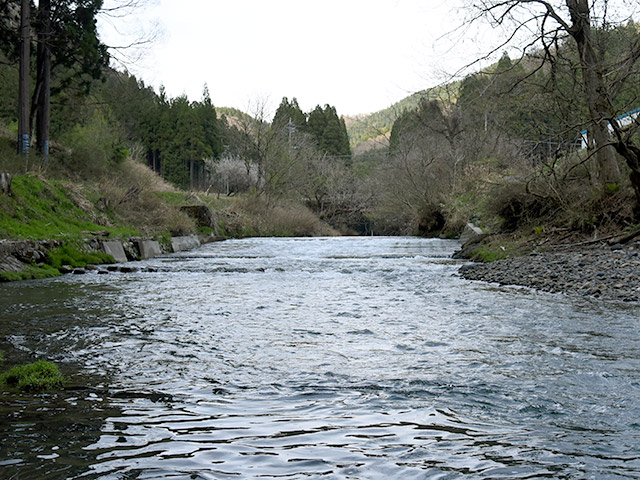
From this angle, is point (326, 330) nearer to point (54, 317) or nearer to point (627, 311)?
point (54, 317)

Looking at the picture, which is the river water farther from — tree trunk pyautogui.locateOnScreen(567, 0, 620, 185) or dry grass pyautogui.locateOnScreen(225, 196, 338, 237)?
dry grass pyautogui.locateOnScreen(225, 196, 338, 237)

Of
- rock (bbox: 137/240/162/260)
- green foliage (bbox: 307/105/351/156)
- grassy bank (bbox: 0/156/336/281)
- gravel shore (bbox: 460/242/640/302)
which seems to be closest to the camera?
gravel shore (bbox: 460/242/640/302)

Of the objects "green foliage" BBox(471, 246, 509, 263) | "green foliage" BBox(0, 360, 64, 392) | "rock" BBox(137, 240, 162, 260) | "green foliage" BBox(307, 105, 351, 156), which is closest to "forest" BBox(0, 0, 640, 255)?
"green foliage" BBox(471, 246, 509, 263)

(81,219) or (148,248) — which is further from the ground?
(81,219)

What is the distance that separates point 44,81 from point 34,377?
23.4 m

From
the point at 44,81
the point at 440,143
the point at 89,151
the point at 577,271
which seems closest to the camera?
the point at 577,271

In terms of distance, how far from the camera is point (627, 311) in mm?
6863

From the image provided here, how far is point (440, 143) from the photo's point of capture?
37.6 metres

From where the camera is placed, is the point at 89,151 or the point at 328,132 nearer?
the point at 89,151

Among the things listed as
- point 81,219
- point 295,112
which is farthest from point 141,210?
point 295,112

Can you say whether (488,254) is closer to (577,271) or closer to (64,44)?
(577,271)

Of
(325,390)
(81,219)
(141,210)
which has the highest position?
(141,210)

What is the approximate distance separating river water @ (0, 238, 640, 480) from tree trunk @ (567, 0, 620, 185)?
5398 mm

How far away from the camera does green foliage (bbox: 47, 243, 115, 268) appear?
39.8ft
